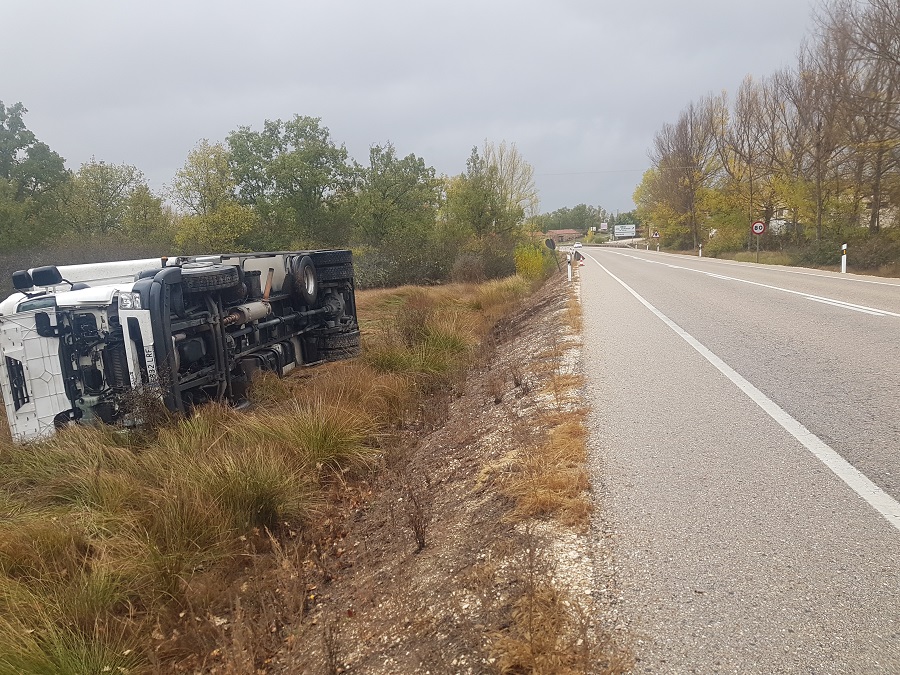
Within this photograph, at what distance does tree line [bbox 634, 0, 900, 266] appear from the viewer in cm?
2259

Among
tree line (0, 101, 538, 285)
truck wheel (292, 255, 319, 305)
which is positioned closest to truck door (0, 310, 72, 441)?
truck wheel (292, 255, 319, 305)

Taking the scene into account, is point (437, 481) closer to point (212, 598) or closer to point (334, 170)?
point (212, 598)

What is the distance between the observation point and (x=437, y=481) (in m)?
5.01

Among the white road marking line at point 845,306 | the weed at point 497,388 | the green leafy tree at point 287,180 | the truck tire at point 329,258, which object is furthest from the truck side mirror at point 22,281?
the green leafy tree at point 287,180

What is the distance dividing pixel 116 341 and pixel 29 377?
0.86 metres

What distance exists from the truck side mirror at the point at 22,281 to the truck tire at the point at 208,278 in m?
1.75

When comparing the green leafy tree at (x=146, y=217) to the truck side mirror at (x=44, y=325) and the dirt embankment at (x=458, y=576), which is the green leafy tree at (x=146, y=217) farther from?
the dirt embankment at (x=458, y=576)

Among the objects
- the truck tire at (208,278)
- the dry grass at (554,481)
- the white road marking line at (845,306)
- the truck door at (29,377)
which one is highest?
the truck tire at (208,278)

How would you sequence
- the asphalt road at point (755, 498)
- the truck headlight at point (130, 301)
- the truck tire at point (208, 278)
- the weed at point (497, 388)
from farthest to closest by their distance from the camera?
the weed at point (497, 388), the truck tire at point (208, 278), the truck headlight at point (130, 301), the asphalt road at point (755, 498)

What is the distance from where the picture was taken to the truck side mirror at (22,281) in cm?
681

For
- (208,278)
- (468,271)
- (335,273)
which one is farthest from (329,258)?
(468,271)

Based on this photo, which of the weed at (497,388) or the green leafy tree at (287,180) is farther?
the green leafy tree at (287,180)

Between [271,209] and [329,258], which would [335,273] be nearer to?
[329,258]

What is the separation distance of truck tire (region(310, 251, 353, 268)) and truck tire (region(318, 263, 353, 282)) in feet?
0.22
